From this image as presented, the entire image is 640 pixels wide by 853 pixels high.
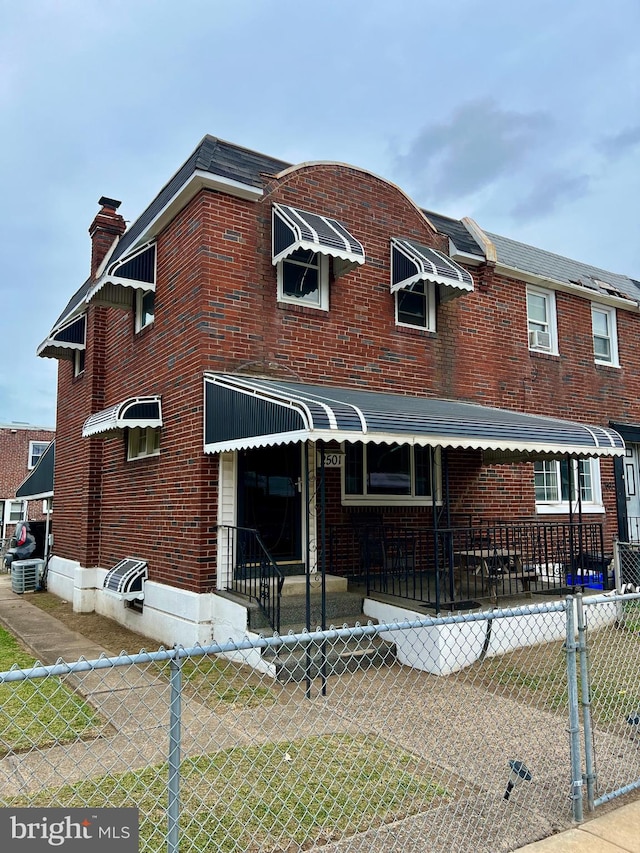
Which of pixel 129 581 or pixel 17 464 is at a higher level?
pixel 17 464

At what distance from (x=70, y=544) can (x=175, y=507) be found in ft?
19.1

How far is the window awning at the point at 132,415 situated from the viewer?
913 cm

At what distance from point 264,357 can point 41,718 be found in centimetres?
524

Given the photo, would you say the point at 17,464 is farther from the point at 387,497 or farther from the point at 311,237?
the point at 311,237

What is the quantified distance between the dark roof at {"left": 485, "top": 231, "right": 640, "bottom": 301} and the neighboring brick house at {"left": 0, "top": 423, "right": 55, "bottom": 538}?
23.5 meters

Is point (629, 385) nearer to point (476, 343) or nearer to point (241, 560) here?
point (476, 343)

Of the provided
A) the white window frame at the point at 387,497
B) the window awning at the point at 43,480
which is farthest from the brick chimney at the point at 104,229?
the white window frame at the point at 387,497

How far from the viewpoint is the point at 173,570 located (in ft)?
29.1

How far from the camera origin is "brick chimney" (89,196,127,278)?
13.1 metres

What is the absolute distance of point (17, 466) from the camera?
29.3 metres

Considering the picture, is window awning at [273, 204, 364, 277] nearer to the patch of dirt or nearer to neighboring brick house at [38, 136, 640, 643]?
neighboring brick house at [38, 136, 640, 643]

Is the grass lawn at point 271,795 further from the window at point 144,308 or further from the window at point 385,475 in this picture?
the window at point 144,308

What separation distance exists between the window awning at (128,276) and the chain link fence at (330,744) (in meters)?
5.76

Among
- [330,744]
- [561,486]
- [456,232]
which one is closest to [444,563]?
[561,486]
